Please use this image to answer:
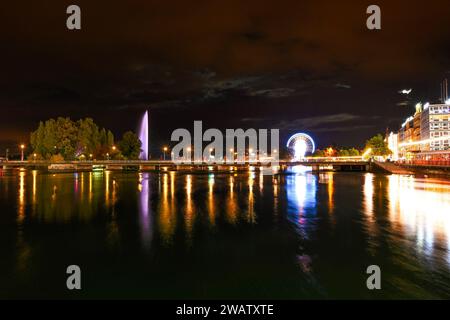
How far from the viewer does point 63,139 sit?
121 meters

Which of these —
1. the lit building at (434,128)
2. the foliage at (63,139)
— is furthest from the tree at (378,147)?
the foliage at (63,139)

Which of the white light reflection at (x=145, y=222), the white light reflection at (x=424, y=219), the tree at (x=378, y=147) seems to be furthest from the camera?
the tree at (x=378, y=147)

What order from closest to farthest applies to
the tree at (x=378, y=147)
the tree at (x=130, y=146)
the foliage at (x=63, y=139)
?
the foliage at (x=63, y=139) → the tree at (x=130, y=146) → the tree at (x=378, y=147)

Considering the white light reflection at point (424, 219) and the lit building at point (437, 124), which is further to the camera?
the lit building at point (437, 124)

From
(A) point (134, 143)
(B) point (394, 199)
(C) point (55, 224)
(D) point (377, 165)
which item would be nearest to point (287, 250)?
(C) point (55, 224)

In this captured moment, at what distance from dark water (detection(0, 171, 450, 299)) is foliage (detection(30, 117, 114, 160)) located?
103 meters

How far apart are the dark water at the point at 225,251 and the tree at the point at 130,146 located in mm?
106006

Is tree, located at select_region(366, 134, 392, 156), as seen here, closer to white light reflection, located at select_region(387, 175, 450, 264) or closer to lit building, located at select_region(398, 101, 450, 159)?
lit building, located at select_region(398, 101, 450, 159)

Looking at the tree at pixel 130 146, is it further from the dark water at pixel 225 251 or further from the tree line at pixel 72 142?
the dark water at pixel 225 251

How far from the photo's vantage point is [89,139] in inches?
5020

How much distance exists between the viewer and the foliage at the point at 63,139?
119 metres

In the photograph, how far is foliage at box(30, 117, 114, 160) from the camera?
119 metres

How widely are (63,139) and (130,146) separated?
924 inches

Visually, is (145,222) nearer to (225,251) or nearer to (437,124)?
(225,251)
